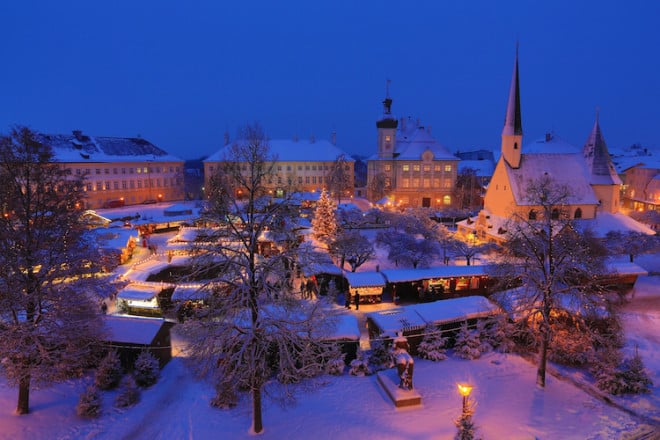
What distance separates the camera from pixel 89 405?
13047mm

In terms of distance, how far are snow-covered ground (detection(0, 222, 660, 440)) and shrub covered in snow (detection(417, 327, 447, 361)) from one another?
0.79 meters

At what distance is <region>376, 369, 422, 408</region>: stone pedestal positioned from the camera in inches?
521

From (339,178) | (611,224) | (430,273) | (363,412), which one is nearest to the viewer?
(363,412)

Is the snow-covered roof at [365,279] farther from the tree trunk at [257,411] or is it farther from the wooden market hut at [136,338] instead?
the tree trunk at [257,411]

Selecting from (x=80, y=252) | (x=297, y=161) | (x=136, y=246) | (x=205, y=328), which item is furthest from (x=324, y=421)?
(x=297, y=161)

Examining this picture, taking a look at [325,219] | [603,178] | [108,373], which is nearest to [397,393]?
[108,373]

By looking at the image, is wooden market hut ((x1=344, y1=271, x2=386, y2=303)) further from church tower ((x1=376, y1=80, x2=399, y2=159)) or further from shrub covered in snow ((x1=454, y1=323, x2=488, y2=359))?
church tower ((x1=376, y1=80, x2=399, y2=159))

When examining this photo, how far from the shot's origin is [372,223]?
4234 centimetres

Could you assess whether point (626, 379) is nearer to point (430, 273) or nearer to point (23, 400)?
point (430, 273)

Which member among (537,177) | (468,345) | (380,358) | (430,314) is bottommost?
(380,358)

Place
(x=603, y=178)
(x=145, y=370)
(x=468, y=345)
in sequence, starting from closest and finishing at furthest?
(x=145, y=370), (x=468, y=345), (x=603, y=178)

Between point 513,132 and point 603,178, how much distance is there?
30.4 feet

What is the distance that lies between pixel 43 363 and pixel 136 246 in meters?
24.5

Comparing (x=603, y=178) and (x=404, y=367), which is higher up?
(x=603, y=178)
